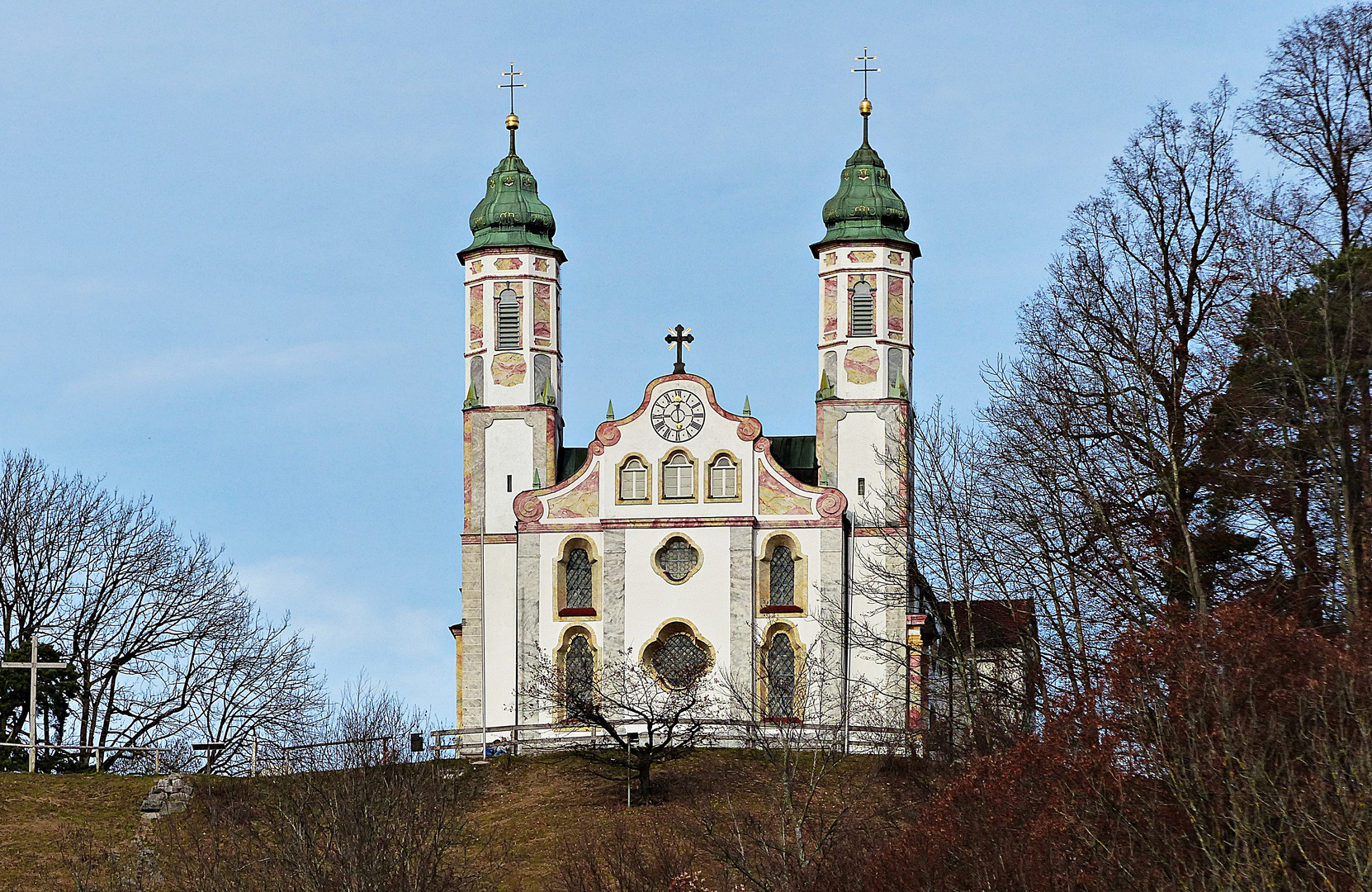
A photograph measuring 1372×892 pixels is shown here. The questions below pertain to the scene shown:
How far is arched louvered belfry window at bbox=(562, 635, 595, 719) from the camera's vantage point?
5566 cm

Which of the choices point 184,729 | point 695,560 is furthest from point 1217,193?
point 184,729

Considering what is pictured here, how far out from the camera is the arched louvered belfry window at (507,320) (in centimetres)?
5994

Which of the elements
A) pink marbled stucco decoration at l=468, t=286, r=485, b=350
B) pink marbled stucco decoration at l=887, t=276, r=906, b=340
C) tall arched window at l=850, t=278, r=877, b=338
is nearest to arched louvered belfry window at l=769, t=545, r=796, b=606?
tall arched window at l=850, t=278, r=877, b=338

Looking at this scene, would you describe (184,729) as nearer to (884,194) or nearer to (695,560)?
(695,560)

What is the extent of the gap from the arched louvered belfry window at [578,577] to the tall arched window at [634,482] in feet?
5.44

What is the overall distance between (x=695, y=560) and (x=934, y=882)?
26166 millimetres

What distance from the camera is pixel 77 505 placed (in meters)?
58.2

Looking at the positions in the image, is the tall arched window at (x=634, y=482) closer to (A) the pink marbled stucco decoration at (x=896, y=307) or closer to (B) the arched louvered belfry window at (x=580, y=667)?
(B) the arched louvered belfry window at (x=580, y=667)

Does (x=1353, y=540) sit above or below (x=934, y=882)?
above

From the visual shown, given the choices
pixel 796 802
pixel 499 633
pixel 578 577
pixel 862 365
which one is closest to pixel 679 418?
pixel 578 577

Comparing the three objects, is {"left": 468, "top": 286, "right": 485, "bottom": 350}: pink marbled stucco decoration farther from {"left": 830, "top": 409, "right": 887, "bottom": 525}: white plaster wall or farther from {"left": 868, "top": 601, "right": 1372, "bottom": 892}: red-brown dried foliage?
{"left": 868, "top": 601, "right": 1372, "bottom": 892}: red-brown dried foliage

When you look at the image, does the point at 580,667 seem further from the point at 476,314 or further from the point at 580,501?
the point at 476,314

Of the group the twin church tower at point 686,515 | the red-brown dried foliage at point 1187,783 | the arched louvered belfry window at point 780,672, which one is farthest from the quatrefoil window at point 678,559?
the red-brown dried foliage at point 1187,783

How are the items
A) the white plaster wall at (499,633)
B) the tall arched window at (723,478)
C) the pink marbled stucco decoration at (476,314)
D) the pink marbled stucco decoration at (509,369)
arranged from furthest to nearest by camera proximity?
the pink marbled stucco decoration at (476,314), the pink marbled stucco decoration at (509,369), the tall arched window at (723,478), the white plaster wall at (499,633)
